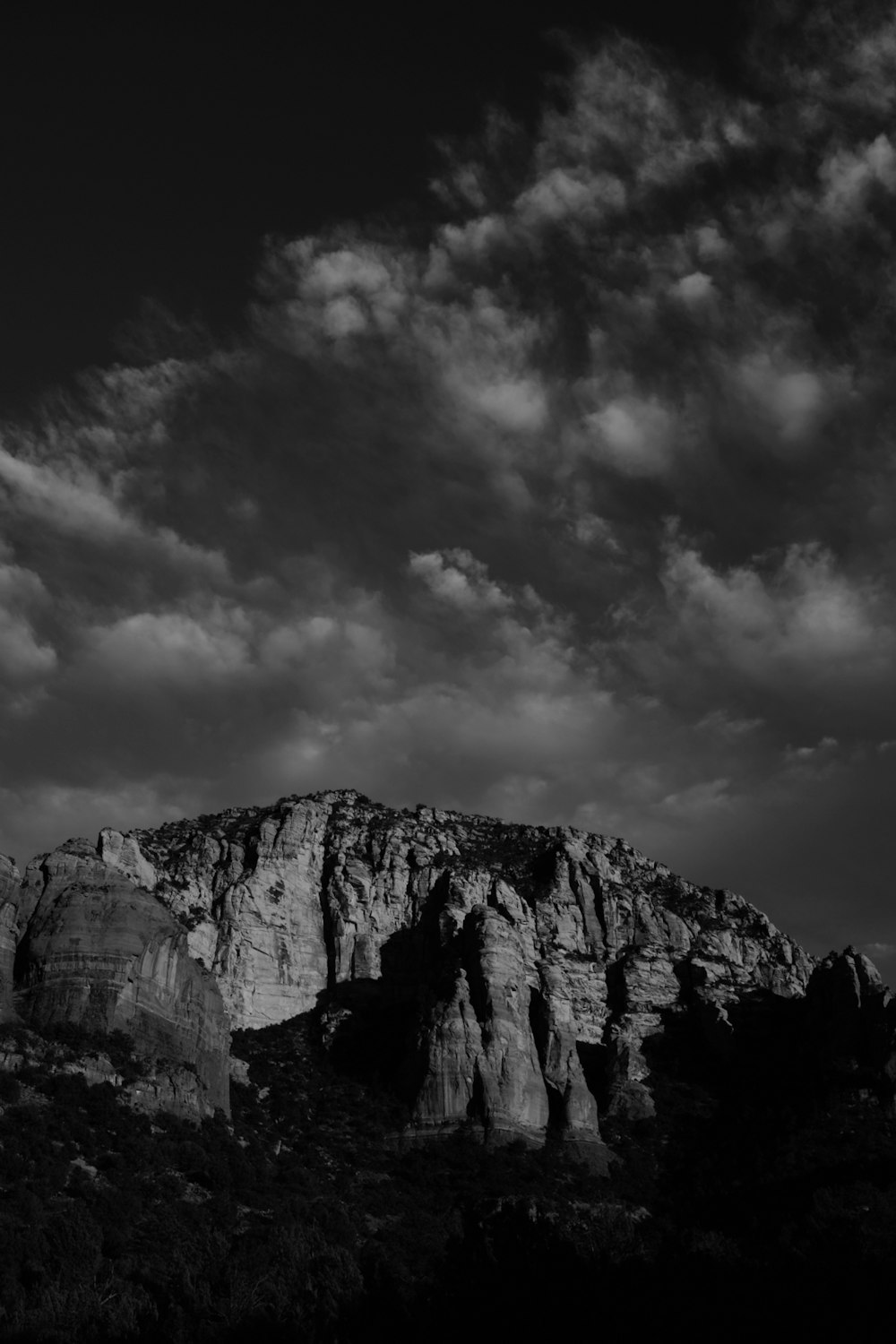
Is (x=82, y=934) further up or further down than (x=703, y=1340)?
further up

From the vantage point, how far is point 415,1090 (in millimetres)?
103250

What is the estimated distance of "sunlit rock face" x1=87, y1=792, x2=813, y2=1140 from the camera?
10638 centimetres

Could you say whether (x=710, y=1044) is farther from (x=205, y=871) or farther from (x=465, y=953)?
(x=205, y=871)

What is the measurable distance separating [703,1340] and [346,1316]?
13215 mm

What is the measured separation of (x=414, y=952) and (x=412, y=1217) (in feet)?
173

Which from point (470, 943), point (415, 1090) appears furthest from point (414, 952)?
point (415, 1090)

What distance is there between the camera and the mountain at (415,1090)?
4472 cm

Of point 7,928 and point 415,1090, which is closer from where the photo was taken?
point 7,928

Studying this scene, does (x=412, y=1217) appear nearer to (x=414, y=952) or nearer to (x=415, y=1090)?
(x=415, y=1090)

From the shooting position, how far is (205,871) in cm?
13150

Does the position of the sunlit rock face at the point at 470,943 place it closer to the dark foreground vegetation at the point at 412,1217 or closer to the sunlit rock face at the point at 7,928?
the dark foreground vegetation at the point at 412,1217

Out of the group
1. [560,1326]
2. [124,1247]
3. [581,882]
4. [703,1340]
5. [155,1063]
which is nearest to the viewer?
[703,1340]

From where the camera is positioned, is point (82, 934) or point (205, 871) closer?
point (82, 934)

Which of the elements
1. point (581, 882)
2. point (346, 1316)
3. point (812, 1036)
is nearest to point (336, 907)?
point (581, 882)
